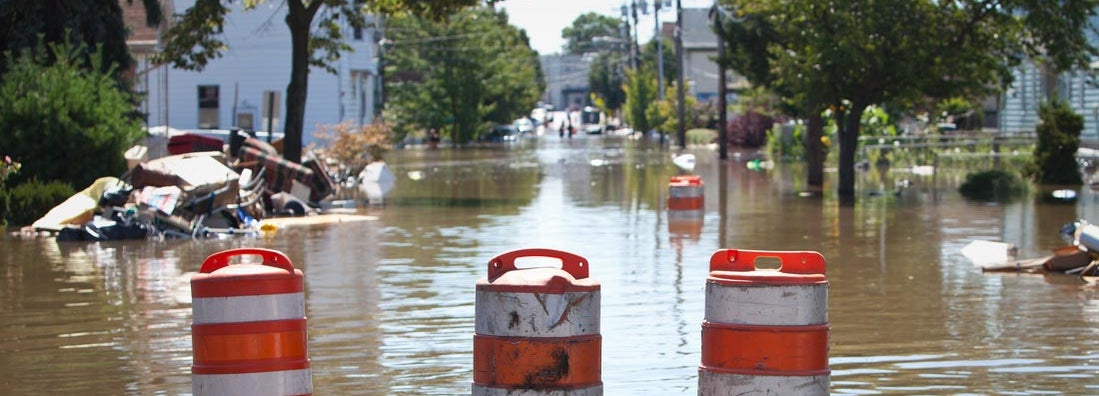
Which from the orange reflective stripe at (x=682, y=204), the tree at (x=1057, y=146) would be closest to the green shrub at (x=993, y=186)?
the tree at (x=1057, y=146)

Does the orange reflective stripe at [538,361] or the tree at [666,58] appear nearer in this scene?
the orange reflective stripe at [538,361]

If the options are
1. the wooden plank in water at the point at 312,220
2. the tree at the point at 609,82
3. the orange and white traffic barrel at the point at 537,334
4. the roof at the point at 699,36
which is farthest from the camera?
the tree at the point at 609,82

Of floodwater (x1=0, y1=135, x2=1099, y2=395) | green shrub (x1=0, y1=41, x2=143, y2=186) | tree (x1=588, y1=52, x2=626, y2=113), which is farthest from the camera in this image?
tree (x1=588, y1=52, x2=626, y2=113)

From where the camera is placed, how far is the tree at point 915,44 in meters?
27.8

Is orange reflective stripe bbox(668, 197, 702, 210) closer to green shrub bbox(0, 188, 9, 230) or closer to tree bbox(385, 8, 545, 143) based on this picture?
green shrub bbox(0, 188, 9, 230)

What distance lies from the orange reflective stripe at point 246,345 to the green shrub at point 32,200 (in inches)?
645

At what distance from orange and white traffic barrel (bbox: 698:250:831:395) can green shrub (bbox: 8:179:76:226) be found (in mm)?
17255

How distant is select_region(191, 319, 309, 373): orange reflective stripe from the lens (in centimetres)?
697

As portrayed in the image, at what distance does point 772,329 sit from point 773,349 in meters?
0.09

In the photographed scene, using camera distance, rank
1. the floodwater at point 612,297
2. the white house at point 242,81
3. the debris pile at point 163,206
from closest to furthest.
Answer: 1. the floodwater at point 612,297
2. the debris pile at point 163,206
3. the white house at point 242,81

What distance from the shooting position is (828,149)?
4600 cm

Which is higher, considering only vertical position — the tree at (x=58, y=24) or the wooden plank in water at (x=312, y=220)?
the tree at (x=58, y=24)

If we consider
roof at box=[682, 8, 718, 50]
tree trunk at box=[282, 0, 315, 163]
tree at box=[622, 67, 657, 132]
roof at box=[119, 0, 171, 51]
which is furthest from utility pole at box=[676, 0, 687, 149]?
roof at box=[682, 8, 718, 50]

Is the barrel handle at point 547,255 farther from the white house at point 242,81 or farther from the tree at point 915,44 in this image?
the white house at point 242,81
